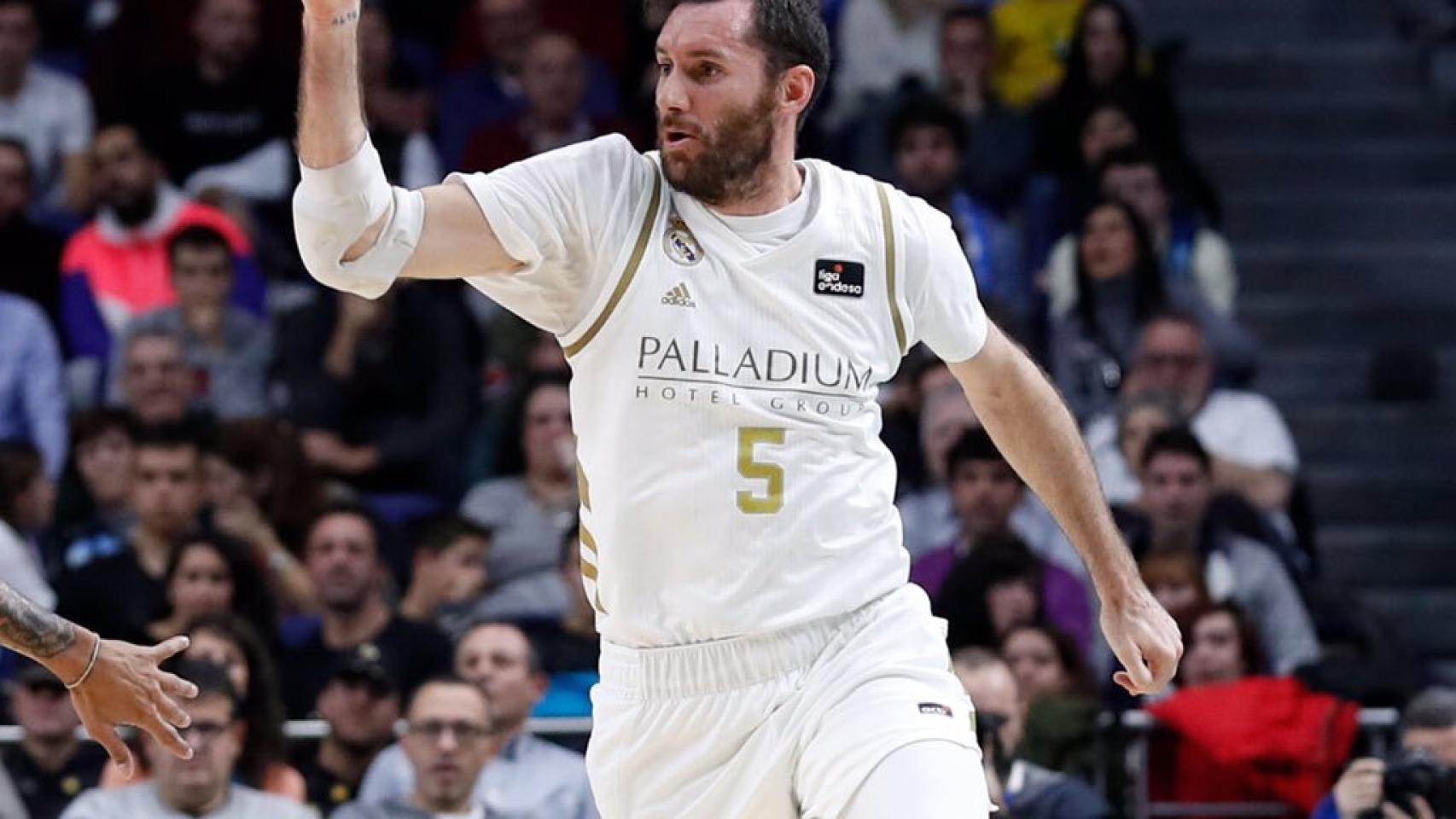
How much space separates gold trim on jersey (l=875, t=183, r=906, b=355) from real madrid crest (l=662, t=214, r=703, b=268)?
1.45 ft

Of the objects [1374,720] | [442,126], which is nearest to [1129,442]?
[1374,720]

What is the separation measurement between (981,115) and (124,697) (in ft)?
29.7

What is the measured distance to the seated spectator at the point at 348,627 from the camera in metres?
10.4

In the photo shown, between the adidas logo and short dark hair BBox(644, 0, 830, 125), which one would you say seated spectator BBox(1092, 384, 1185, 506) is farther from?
the adidas logo

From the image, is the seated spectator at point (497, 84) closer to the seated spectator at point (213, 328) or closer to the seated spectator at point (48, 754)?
the seated spectator at point (213, 328)

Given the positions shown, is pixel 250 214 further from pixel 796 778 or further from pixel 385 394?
pixel 796 778

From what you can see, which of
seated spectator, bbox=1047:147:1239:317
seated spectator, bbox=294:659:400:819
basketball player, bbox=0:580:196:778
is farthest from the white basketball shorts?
seated spectator, bbox=1047:147:1239:317

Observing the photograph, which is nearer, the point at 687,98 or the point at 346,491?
the point at 687,98

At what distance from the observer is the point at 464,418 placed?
1230cm

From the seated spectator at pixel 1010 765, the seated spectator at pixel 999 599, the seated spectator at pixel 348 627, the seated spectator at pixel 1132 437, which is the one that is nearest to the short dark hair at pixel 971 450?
the seated spectator at pixel 999 599

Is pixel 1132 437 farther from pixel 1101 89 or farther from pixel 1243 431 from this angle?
pixel 1101 89

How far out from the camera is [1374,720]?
988cm

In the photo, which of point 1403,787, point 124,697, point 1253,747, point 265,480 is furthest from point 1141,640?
point 265,480

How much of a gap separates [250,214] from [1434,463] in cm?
596
